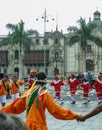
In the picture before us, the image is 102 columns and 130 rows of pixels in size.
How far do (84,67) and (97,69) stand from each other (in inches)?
123

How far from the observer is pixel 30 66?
8512 cm

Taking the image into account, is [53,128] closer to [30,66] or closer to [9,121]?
[9,121]

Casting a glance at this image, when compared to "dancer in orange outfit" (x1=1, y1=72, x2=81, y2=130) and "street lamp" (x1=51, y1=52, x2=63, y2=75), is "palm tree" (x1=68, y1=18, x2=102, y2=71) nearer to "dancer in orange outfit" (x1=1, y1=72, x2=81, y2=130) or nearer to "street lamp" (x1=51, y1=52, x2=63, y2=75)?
"street lamp" (x1=51, y1=52, x2=63, y2=75)

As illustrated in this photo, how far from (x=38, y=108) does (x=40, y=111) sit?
2.3 inches

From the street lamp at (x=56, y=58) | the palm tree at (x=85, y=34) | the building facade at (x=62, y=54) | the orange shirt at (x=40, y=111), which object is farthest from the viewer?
the building facade at (x=62, y=54)

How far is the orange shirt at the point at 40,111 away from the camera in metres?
6.94

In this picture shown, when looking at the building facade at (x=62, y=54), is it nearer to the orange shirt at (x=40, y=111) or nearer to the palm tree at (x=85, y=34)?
the palm tree at (x=85, y=34)

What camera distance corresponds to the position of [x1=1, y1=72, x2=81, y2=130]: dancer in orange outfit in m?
6.95

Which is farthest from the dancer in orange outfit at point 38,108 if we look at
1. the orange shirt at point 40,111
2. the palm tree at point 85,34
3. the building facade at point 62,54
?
the building facade at point 62,54

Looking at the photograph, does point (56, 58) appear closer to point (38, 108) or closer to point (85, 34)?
point (85, 34)

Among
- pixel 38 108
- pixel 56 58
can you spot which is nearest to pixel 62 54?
pixel 56 58

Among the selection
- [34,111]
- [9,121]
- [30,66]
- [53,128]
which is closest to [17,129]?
[9,121]

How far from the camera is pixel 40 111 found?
23.6 ft

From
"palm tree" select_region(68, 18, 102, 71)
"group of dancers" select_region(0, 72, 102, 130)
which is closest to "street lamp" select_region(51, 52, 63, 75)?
"palm tree" select_region(68, 18, 102, 71)
